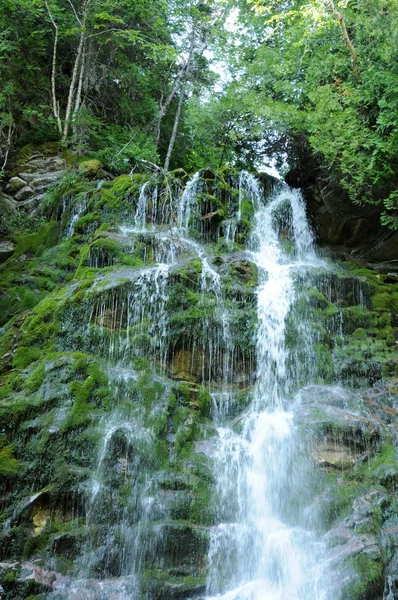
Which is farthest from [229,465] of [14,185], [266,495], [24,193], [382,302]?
[14,185]

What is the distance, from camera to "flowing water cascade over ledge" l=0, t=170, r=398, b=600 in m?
5.59

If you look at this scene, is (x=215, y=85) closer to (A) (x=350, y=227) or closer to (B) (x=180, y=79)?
(B) (x=180, y=79)

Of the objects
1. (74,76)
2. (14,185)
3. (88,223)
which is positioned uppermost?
(74,76)

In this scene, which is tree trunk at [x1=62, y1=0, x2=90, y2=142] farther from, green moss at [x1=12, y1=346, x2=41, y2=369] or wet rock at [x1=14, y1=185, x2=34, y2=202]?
green moss at [x1=12, y1=346, x2=41, y2=369]

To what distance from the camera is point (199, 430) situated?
283 inches

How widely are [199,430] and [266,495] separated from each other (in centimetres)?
132

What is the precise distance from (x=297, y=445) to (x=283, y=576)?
1708 mm

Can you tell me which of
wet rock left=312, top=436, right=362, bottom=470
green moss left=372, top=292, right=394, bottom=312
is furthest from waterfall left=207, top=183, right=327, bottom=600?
green moss left=372, top=292, right=394, bottom=312

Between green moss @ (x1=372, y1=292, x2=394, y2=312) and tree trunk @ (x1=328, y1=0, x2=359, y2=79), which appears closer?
tree trunk @ (x1=328, y1=0, x2=359, y2=79)

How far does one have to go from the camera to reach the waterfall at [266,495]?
557cm

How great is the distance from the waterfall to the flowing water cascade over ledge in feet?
0.07

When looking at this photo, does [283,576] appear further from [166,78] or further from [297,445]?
[166,78]

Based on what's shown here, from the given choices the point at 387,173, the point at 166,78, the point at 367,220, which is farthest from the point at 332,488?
the point at 166,78

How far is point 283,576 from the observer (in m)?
5.62
